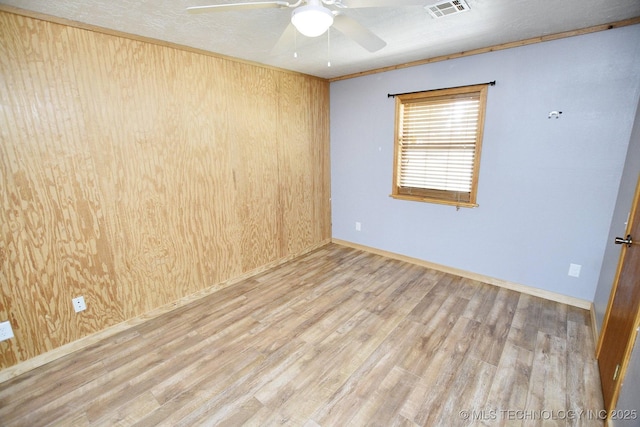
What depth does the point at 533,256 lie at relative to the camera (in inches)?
110

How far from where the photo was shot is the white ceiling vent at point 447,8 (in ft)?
5.99

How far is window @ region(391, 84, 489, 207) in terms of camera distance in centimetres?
297

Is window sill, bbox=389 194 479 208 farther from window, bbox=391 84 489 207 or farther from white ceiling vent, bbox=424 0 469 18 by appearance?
white ceiling vent, bbox=424 0 469 18

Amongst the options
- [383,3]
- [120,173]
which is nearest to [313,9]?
[383,3]

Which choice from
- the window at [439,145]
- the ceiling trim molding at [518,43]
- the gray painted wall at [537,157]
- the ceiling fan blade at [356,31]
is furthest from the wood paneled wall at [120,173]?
the gray painted wall at [537,157]

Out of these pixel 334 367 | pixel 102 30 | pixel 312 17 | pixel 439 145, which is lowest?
pixel 334 367

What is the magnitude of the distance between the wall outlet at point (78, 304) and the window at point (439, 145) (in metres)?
3.33

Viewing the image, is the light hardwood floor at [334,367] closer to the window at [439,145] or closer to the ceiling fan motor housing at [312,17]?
the window at [439,145]

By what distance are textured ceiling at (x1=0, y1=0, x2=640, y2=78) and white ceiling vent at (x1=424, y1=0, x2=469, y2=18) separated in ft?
0.16

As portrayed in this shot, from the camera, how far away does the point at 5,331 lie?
192 centimetres

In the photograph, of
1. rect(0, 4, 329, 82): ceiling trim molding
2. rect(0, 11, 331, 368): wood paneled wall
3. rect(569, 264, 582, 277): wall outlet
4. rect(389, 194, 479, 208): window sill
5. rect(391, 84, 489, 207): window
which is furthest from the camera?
rect(389, 194, 479, 208): window sill

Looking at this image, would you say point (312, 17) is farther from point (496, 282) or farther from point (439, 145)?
point (496, 282)

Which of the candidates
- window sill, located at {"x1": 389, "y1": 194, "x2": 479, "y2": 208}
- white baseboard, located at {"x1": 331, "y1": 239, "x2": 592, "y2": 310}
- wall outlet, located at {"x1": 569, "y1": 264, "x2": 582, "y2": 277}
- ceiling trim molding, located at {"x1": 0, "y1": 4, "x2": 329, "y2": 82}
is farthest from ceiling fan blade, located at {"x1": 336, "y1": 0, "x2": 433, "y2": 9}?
white baseboard, located at {"x1": 331, "y1": 239, "x2": 592, "y2": 310}

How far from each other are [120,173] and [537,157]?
3.68 meters
